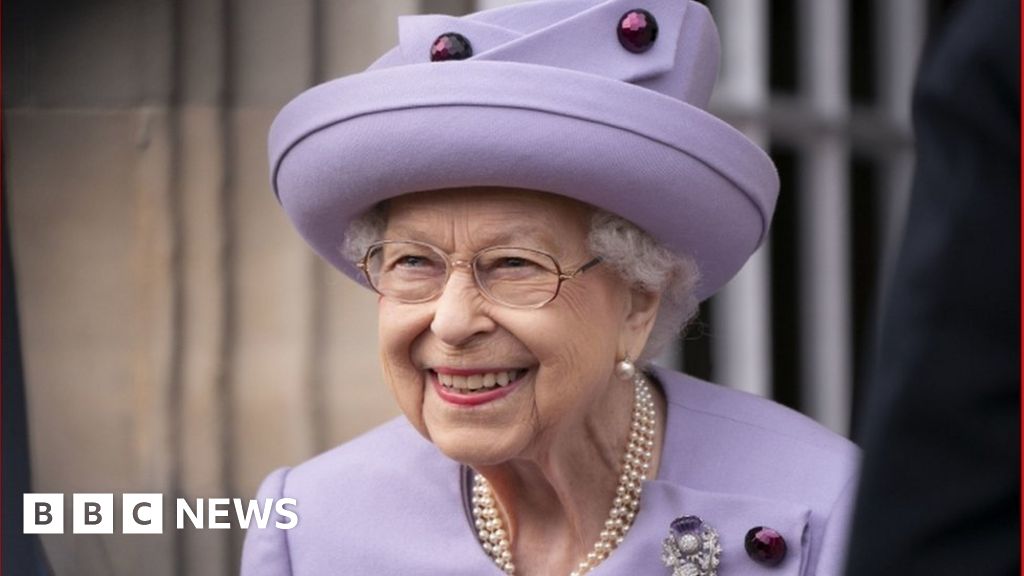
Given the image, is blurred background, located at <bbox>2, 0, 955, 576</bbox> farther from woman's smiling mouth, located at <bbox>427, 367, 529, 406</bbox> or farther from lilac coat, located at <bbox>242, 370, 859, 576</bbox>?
woman's smiling mouth, located at <bbox>427, 367, 529, 406</bbox>

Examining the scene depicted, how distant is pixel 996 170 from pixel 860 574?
316 millimetres

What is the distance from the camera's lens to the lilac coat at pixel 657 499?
3.20 meters

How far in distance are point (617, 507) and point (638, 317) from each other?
1.10 feet

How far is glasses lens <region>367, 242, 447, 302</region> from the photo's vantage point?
3.09 meters

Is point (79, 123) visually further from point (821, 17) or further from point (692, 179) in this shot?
point (692, 179)

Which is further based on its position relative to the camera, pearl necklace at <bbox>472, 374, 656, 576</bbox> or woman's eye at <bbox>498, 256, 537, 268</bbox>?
pearl necklace at <bbox>472, 374, 656, 576</bbox>

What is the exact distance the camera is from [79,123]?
5.40 meters

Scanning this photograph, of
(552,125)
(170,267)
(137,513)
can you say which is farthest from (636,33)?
(137,513)

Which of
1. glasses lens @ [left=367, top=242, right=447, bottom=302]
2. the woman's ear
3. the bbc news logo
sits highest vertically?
glasses lens @ [left=367, top=242, right=447, bottom=302]

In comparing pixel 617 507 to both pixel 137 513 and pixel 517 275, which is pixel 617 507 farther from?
pixel 137 513

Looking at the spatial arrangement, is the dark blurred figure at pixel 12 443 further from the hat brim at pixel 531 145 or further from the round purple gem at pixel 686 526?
the round purple gem at pixel 686 526

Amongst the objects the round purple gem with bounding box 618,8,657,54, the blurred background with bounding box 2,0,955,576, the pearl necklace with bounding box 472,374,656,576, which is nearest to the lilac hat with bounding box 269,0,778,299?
the round purple gem with bounding box 618,8,657,54

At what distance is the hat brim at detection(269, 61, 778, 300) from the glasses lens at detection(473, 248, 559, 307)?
122 mm

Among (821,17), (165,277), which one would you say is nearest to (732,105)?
(821,17)
